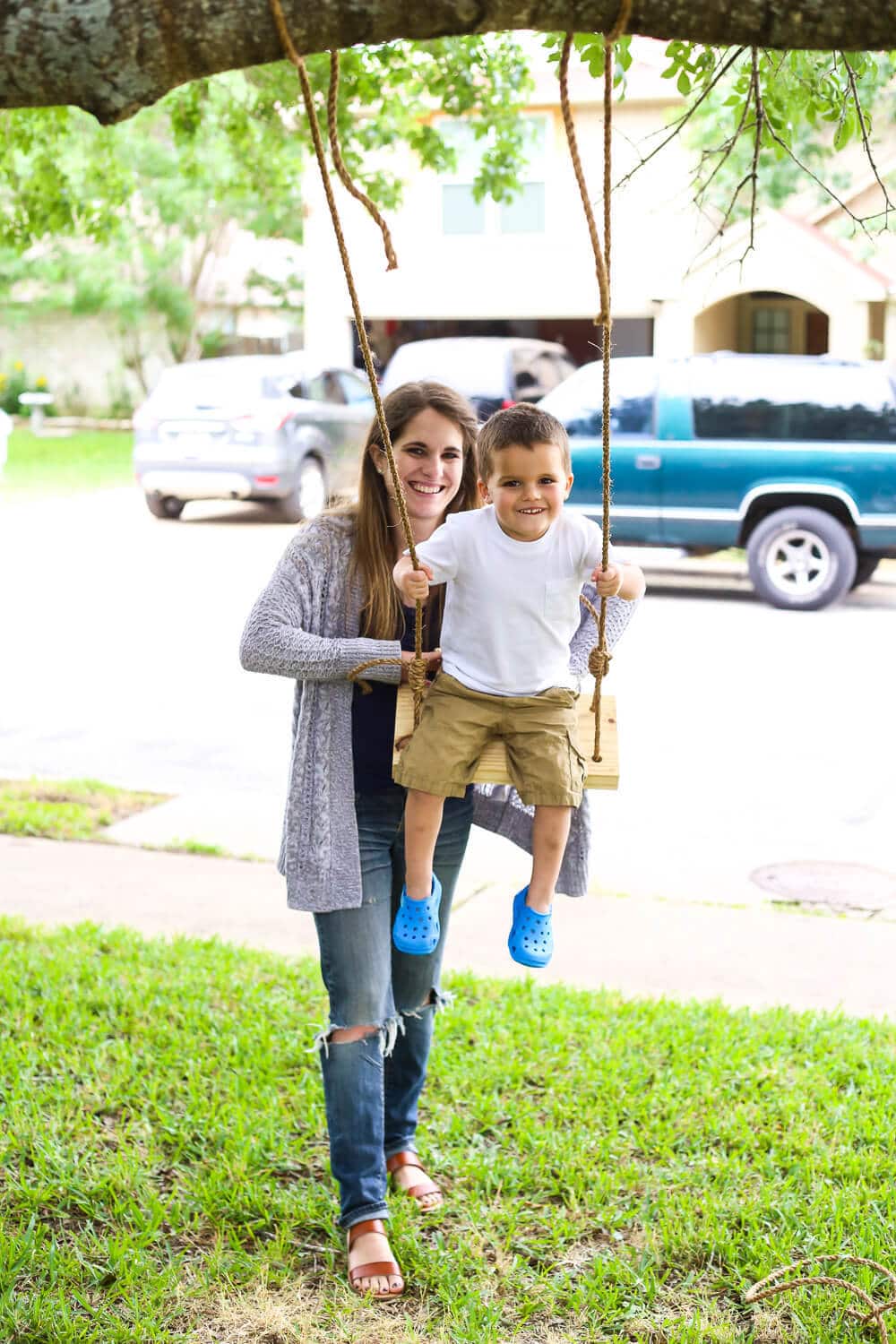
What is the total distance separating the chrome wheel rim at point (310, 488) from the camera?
1759 cm

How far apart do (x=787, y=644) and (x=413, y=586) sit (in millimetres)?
9009

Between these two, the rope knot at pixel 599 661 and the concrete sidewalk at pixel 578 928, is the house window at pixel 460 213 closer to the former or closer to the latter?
the concrete sidewalk at pixel 578 928

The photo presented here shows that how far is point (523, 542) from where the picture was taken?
291cm

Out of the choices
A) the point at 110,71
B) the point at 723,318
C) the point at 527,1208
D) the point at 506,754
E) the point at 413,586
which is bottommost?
the point at 527,1208

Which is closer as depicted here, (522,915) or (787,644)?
(522,915)

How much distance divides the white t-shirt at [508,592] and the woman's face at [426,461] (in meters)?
0.27

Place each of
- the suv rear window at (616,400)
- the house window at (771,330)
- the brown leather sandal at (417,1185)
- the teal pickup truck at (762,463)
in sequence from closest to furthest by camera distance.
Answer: the brown leather sandal at (417,1185) → the teal pickup truck at (762,463) → the suv rear window at (616,400) → the house window at (771,330)

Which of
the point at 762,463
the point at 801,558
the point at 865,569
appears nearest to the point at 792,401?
the point at 762,463

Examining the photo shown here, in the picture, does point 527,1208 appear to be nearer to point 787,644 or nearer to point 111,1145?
point 111,1145

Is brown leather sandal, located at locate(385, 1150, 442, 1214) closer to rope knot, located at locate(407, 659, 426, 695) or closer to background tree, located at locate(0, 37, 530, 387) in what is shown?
rope knot, located at locate(407, 659, 426, 695)

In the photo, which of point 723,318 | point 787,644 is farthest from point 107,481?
point 787,644

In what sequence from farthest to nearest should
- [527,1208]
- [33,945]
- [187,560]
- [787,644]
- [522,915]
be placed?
[187,560] < [787,644] < [33,945] < [527,1208] < [522,915]

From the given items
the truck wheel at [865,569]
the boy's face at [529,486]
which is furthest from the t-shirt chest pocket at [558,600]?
the truck wheel at [865,569]

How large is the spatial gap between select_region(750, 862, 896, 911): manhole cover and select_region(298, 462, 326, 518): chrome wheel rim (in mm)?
11759
